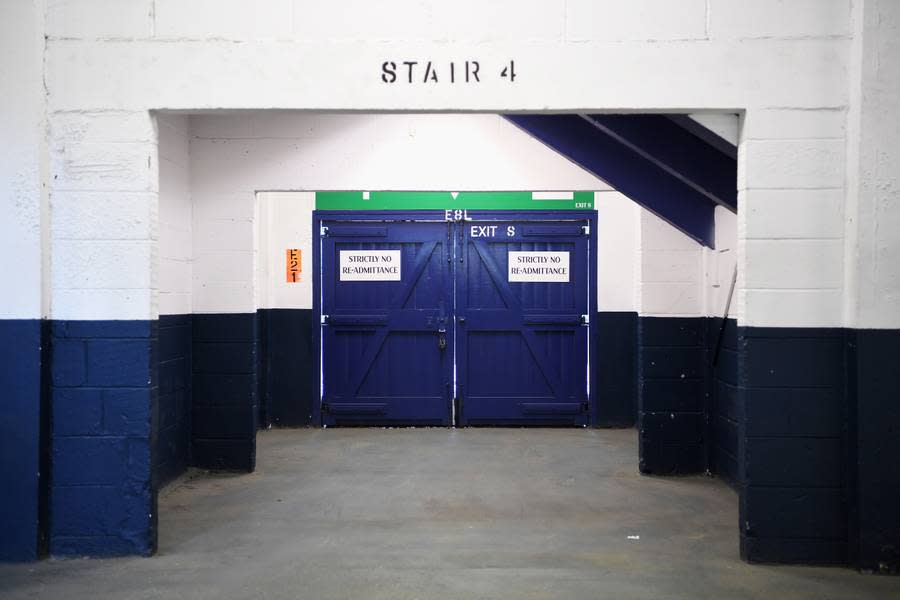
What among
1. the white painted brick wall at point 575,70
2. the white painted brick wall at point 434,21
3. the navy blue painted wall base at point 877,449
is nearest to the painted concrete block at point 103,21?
the white painted brick wall at point 575,70

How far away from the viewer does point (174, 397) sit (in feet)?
21.0

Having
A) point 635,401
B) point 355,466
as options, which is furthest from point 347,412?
point 635,401

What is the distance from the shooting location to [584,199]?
9109 millimetres

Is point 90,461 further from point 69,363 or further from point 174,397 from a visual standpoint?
point 174,397

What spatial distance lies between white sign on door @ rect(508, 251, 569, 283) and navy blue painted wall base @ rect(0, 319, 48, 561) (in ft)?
18.4

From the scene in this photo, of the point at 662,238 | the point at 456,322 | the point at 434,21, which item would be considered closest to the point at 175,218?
the point at 434,21

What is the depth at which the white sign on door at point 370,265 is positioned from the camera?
30.1 ft

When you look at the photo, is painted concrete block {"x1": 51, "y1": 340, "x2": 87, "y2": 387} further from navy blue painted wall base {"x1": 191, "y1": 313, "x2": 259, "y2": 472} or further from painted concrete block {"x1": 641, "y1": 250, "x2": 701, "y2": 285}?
painted concrete block {"x1": 641, "y1": 250, "x2": 701, "y2": 285}

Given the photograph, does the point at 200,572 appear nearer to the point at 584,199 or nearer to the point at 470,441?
the point at 470,441

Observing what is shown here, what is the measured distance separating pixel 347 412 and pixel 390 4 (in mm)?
5615

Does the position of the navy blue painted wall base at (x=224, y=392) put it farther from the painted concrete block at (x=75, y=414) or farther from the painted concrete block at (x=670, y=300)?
→ the painted concrete block at (x=670, y=300)

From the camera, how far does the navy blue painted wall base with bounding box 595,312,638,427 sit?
9172 mm

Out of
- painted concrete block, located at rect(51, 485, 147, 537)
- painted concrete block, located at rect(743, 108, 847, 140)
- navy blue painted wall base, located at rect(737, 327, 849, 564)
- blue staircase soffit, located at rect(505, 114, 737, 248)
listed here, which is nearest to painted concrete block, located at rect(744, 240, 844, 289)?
navy blue painted wall base, located at rect(737, 327, 849, 564)

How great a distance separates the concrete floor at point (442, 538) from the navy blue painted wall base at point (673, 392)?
0.22m
